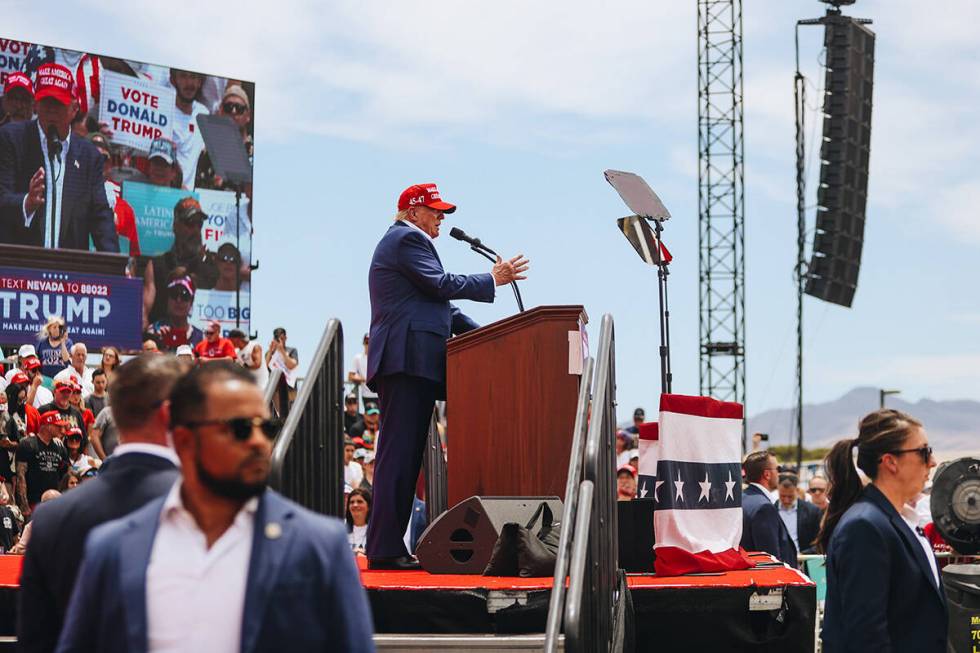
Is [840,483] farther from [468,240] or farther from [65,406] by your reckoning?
[65,406]

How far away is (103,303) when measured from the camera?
2769 cm

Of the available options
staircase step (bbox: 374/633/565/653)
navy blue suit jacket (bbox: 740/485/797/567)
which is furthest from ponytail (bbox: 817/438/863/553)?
A: navy blue suit jacket (bbox: 740/485/797/567)

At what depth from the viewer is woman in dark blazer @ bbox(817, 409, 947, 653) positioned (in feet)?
14.1

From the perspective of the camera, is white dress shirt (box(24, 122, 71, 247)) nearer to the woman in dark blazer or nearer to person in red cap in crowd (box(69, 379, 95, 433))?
person in red cap in crowd (box(69, 379, 95, 433))

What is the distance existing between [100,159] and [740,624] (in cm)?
2449

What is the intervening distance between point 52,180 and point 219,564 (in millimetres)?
26351

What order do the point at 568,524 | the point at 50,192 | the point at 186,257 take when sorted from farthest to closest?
the point at 186,257, the point at 50,192, the point at 568,524

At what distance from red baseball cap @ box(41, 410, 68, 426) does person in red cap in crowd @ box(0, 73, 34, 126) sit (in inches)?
591

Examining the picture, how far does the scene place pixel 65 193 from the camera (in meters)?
27.9

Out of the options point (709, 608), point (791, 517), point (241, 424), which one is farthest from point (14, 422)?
point (241, 424)

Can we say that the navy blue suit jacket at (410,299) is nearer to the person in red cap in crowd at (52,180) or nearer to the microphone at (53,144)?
the person in red cap in crowd at (52,180)

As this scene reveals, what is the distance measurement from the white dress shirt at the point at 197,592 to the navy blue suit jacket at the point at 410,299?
4243mm

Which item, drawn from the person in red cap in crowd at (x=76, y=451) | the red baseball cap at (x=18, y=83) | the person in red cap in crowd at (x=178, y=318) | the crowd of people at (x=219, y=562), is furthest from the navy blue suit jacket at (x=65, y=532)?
the red baseball cap at (x=18, y=83)

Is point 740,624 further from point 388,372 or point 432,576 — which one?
point 388,372
